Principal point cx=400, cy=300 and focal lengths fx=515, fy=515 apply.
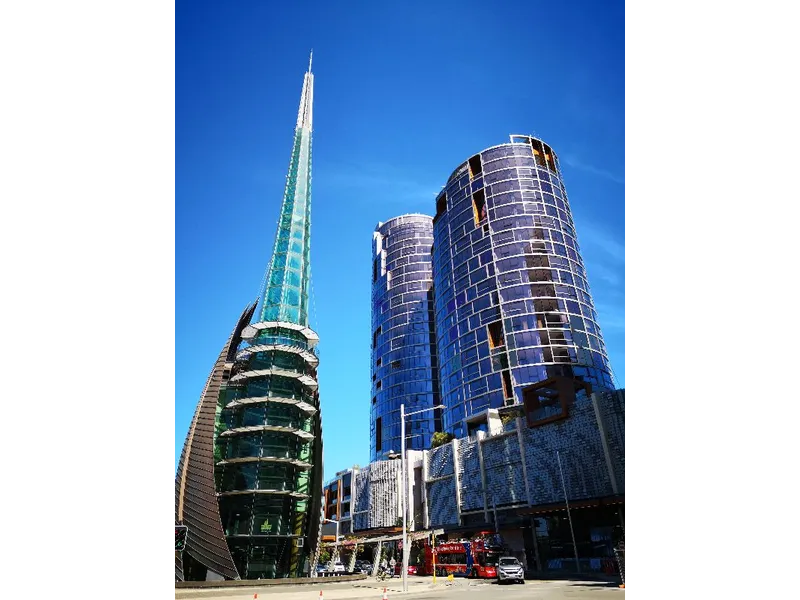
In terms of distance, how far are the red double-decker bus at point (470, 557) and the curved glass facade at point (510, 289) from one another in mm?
27611

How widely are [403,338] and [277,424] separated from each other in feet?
216

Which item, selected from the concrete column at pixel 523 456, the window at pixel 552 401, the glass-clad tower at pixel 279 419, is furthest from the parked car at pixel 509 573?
the concrete column at pixel 523 456

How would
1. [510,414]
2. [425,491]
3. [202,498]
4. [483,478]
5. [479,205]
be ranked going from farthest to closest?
[479,205]
[425,491]
[510,414]
[483,478]
[202,498]

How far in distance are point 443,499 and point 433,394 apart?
39.3 m

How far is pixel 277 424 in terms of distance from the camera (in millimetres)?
33156

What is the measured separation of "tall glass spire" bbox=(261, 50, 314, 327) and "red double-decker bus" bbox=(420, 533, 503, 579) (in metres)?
17.4

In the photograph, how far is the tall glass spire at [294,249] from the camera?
118 ft

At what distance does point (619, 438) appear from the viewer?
3575 cm

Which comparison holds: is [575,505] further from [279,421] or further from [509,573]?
[279,421]

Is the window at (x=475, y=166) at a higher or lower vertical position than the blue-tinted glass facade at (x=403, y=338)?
higher

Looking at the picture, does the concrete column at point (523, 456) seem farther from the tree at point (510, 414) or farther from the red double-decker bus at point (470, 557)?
the red double-decker bus at point (470, 557)

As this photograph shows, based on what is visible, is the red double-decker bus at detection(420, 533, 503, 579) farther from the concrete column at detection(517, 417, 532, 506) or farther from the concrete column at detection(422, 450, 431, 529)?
the concrete column at detection(422, 450, 431, 529)

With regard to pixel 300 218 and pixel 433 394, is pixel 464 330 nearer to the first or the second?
pixel 433 394

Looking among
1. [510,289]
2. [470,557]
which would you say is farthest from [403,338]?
[470,557]
